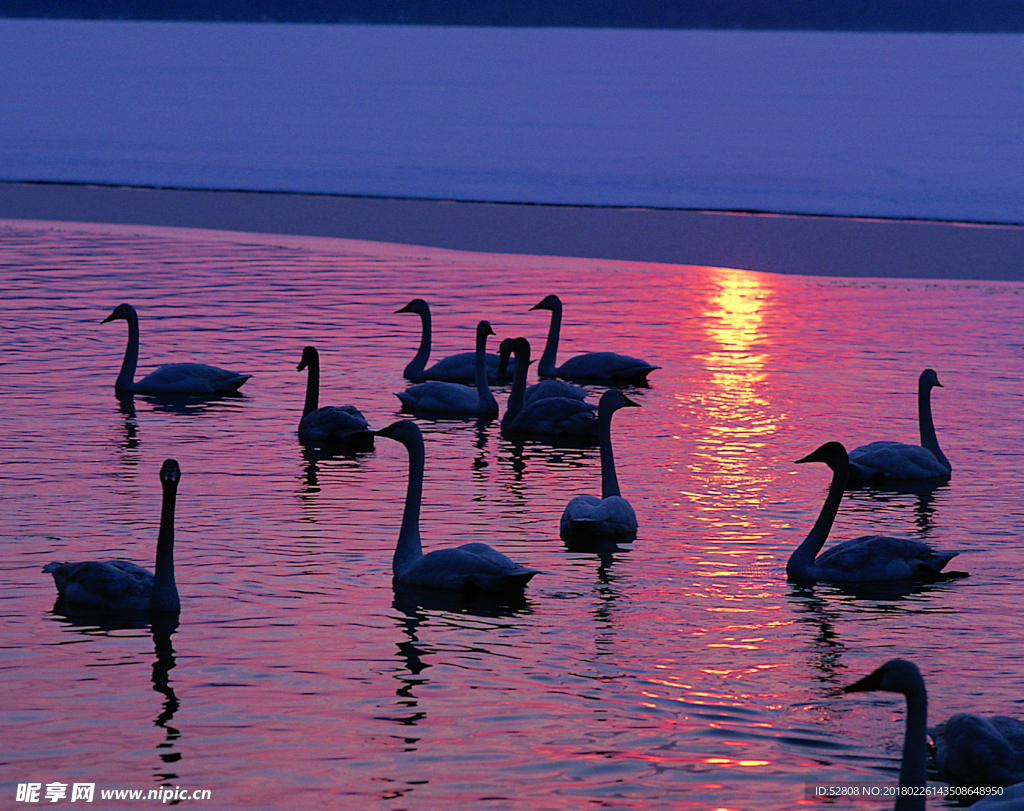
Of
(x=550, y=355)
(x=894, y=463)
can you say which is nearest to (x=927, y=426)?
(x=894, y=463)

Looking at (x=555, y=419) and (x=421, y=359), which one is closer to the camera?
(x=555, y=419)

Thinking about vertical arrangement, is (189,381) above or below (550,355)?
below

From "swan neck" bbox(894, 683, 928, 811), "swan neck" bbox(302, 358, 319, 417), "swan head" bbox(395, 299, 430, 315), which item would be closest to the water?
"swan neck" bbox(302, 358, 319, 417)

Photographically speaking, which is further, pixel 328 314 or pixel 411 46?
pixel 411 46

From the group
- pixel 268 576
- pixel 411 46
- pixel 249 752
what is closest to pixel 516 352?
pixel 268 576

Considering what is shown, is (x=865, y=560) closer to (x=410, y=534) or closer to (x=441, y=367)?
(x=410, y=534)

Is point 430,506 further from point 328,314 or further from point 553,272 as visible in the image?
point 553,272

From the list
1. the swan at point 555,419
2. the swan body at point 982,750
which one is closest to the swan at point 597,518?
the swan at point 555,419

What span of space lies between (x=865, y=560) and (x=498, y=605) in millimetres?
2547

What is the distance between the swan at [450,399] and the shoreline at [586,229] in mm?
12830

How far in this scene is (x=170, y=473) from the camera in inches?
400

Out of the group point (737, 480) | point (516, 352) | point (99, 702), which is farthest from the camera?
point (516, 352)

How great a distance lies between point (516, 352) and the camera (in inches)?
674

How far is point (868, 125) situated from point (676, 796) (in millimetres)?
60609
